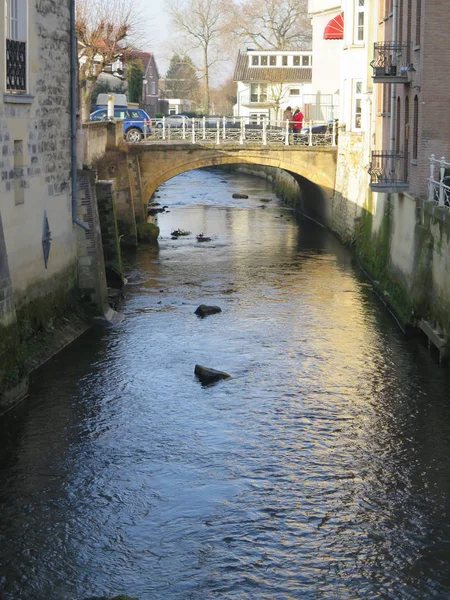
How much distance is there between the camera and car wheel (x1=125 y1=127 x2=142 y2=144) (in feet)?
162

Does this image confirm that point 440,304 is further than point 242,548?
Yes

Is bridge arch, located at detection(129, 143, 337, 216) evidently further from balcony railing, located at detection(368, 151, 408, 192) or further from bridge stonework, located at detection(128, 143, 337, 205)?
balcony railing, located at detection(368, 151, 408, 192)

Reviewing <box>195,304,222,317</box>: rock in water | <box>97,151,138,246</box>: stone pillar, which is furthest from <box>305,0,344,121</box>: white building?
<box>195,304,222,317</box>: rock in water

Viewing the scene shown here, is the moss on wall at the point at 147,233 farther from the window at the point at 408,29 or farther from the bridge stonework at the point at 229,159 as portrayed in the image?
the window at the point at 408,29

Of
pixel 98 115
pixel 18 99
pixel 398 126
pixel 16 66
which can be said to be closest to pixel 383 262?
pixel 398 126

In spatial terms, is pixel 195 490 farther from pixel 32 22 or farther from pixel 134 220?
pixel 134 220

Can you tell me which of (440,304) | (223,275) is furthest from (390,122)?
(440,304)

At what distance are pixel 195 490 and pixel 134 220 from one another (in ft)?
91.8

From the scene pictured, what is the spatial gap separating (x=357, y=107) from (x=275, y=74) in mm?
49139

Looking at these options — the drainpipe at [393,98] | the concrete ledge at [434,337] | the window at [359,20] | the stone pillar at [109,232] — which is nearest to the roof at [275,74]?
the window at [359,20]

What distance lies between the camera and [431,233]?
25.8 metres

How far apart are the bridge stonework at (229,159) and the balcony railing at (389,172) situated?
15214 millimetres

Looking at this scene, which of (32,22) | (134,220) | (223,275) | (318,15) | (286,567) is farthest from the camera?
(318,15)

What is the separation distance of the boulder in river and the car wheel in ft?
92.2
